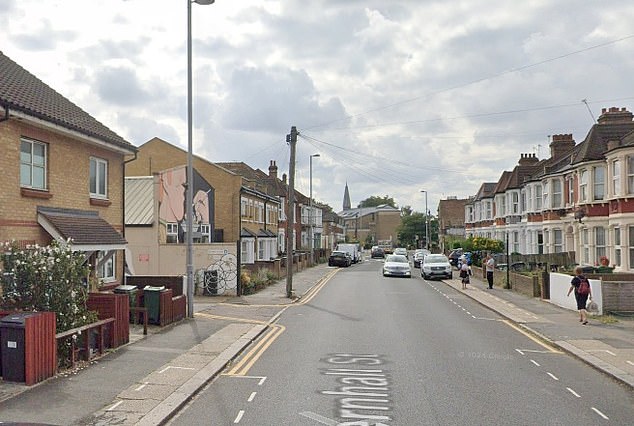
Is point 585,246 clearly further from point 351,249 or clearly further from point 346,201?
point 346,201

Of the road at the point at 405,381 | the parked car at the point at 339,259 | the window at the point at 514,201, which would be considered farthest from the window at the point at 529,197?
the road at the point at 405,381

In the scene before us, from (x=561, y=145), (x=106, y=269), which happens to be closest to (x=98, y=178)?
(x=106, y=269)

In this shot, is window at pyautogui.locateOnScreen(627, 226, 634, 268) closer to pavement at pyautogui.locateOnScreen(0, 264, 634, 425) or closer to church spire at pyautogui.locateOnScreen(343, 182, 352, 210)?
pavement at pyautogui.locateOnScreen(0, 264, 634, 425)

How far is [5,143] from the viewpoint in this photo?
14180 millimetres

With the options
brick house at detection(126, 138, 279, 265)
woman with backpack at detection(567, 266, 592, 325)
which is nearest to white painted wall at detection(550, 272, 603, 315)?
woman with backpack at detection(567, 266, 592, 325)

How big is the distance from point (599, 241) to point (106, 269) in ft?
71.0

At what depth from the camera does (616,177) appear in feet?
88.6

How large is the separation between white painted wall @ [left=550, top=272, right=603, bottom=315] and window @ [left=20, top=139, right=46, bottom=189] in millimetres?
16388

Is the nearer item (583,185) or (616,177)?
(616,177)

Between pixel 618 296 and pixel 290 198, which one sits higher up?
pixel 290 198

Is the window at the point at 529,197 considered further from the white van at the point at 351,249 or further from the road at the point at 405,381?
the road at the point at 405,381

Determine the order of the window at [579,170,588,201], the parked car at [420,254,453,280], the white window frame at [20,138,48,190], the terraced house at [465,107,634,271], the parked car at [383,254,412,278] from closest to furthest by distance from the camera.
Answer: the white window frame at [20,138,48,190]
the terraced house at [465,107,634,271]
the window at [579,170,588,201]
the parked car at [420,254,453,280]
the parked car at [383,254,412,278]

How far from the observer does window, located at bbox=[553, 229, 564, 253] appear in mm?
37575

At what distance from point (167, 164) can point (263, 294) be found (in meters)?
18.0
